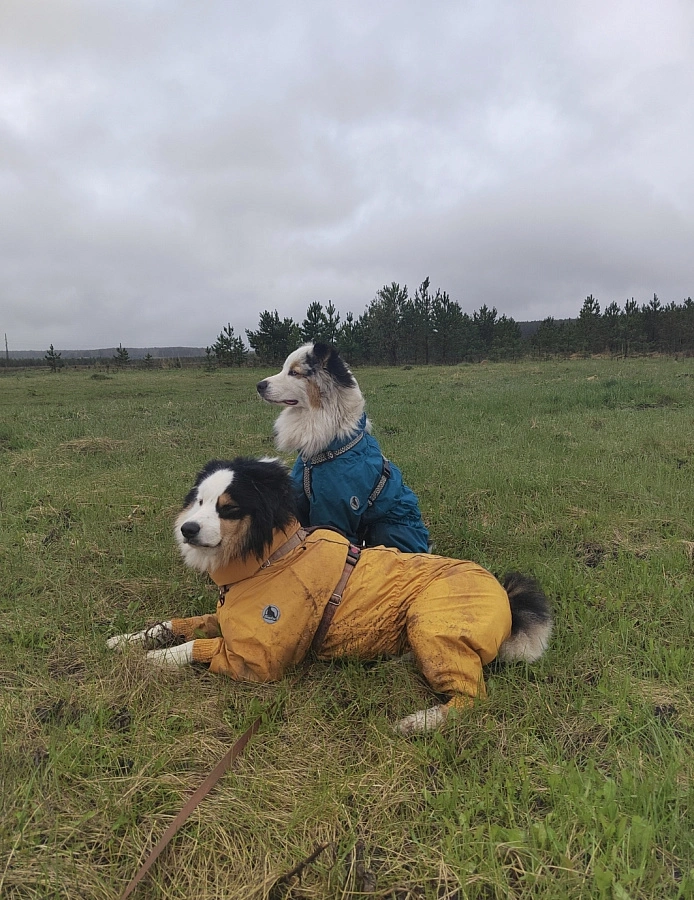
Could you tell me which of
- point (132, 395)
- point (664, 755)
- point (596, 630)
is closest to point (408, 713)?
point (664, 755)

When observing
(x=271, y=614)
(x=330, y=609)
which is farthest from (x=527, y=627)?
(x=271, y=614)

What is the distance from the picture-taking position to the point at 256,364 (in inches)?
1789

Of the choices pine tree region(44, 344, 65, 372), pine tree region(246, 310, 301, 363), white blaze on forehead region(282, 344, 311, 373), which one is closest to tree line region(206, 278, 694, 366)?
pine tree region(246, 310, 301, 363)

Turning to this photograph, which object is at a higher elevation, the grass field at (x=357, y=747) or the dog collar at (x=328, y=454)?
the dog collar at (x=328, y=454)

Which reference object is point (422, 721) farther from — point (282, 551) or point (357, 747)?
point (282, 551)

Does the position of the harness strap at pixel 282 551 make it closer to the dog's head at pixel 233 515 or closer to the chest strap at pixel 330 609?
the dog's head at pixel 233 515

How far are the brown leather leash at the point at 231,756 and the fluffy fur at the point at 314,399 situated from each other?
4.15 feet

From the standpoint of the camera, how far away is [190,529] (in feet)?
8.77

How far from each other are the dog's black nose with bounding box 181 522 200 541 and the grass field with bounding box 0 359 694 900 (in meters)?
0.78

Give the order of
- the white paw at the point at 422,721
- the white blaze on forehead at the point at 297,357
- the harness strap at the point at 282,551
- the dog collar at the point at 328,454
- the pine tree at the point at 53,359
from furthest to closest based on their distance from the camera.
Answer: the pine tree at the point at 53,359
the white blaze on forehead at the point at 297,357
the dog collar at the point at 328,454
the harness strap at the point at 282,551
the white paw at the point at 422,721

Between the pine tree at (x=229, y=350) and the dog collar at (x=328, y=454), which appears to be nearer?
the dog collar at (x=328, y=454)

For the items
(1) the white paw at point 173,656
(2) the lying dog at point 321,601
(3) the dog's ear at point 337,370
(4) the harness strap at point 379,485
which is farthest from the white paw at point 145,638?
(3) the dog's ear at point 337,370

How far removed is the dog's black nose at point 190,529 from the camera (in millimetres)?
2668

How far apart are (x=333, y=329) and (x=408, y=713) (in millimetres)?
47619
